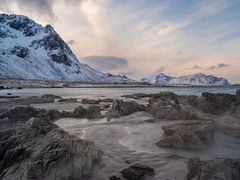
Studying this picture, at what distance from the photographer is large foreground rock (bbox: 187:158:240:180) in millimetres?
7582

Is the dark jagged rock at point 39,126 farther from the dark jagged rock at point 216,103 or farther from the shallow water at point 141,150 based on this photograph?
the dark jagged rock at point 216,103

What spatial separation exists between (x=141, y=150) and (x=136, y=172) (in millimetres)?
3296

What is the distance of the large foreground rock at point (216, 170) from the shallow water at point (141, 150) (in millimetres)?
737

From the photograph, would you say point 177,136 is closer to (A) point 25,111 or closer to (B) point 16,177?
(B) point 16,177

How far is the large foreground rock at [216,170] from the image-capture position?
7.58m

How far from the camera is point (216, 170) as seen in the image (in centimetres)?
777

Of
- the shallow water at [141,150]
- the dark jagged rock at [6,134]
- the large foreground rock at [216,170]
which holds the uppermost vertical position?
the dark jagged rock at [6,134]

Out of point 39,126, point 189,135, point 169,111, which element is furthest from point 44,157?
point 169,111

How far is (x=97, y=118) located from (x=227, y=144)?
11.8m

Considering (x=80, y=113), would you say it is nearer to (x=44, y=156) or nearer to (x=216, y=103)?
(x=216, y=103)

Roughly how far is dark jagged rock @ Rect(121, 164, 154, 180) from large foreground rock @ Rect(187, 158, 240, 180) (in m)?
1.39

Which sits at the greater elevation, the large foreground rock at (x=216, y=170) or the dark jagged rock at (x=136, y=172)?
the large foreground rock at (x=216, y=170)

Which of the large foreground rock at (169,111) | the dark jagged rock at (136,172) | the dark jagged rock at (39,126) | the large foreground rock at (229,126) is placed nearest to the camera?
the dark jagged rock at (136,172)

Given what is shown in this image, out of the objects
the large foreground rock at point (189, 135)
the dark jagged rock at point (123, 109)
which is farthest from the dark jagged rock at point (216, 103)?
the large foreground rock at point (189, 135)
